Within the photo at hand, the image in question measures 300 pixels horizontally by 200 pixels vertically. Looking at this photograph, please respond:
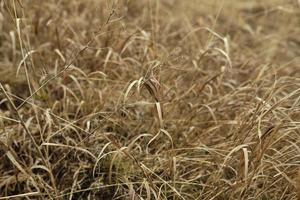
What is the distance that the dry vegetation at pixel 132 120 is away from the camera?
5.99ft

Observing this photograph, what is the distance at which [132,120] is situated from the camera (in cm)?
218

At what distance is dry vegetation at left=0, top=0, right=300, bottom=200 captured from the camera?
5.99ft

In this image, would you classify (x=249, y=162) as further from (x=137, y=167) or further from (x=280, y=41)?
(x=280, y=41)

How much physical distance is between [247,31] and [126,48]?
1.22m

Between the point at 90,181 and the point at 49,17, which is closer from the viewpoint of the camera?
the point at 90,181

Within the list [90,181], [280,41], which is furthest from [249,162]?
[280,41]

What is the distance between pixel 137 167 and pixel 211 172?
0.27m

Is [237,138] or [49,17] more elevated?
[49,17]

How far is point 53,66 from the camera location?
2.52 metres

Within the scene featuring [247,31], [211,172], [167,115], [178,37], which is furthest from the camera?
[247,31]

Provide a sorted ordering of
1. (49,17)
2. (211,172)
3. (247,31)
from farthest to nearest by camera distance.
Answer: (247,31) < (49,17) < (211,172)

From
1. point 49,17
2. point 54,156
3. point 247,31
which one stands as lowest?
point 247,31

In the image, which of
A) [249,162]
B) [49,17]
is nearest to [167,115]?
[249,162]

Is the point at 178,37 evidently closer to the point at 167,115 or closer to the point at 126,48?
the point at 126,48
